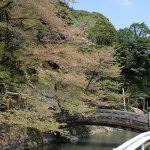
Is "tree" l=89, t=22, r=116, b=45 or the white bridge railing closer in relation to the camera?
the white bridge railing

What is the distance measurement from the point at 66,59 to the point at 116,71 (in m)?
11.9

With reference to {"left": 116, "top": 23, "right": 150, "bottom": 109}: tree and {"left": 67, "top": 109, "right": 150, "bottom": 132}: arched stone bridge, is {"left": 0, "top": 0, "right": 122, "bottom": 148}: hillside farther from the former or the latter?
{"left": 116, "top": 23, "right": 150, "bottom": 109}: tree

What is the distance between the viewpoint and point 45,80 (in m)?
20.3

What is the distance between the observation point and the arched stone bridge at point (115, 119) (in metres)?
25.6

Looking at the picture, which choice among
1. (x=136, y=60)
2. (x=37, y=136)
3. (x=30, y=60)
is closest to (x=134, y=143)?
(x=30, y=60)

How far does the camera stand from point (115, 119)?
27.2 metres

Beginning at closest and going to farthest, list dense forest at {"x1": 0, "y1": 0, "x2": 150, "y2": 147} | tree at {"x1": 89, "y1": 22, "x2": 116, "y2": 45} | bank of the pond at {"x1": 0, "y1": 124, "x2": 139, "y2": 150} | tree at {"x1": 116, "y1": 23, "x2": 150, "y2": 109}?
bank of the pond at {"x1": 0, "y1": 124, "x2": 139, "y2": 150} < dense forest at {"x1": 0, "y1": 0, "x2": 150, "y2": 147} < tree at {"x1": 89, "y1": 22, "x2": 116, "y2": 45} < tree at {"x1": 116, "y1": 23, "x2": 150, "y2": 109}

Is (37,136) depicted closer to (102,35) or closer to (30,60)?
(30,60)

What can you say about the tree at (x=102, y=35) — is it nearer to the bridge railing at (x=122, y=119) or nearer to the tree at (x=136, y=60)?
the tree at (x=136, y=60)

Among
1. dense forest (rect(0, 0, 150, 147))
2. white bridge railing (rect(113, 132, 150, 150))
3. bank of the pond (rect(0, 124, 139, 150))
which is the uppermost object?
dense forest (rect(0, 0, 150, 147))

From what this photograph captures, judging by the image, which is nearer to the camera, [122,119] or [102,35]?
[122,119]

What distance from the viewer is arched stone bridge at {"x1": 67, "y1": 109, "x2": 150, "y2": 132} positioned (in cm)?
2556

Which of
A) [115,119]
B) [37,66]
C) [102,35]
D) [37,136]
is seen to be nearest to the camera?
[37,66]

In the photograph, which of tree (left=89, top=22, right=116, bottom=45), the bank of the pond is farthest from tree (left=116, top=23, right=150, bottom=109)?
the bank of the pond
